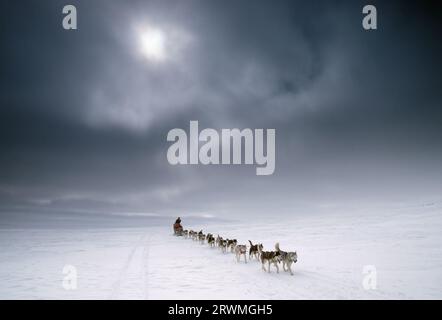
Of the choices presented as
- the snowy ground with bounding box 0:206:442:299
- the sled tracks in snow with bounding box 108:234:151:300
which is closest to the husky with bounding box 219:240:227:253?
the snowy ground with bounding box 0:206:442:299

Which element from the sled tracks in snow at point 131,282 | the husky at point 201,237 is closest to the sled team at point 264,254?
the husky at point 201,237

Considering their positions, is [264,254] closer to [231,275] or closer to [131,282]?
[231,275]

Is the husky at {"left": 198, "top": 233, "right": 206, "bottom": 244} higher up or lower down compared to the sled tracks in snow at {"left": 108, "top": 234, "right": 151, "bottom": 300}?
lower down

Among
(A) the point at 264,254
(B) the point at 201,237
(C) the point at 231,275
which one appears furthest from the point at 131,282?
(B) the point at 201,237

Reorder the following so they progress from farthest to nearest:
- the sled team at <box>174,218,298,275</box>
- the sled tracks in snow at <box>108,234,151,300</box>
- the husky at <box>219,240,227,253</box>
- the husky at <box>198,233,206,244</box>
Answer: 1. the husky at <box>198,233,206,244</box>
2. the husky at <box>219,240,227,253</box>
3. the sled team at <box>174,218,298,275</box>
4. the sled tracks in snow at <box>108,234,151,300</box>

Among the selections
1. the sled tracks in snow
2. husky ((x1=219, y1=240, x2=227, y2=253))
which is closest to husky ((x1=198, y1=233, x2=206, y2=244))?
husky ((x1=219, y1=240, x2=227, y2=253))

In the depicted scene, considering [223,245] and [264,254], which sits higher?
[264,254]

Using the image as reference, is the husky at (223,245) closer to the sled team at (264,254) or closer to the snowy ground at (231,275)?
the sled team at (264,254)

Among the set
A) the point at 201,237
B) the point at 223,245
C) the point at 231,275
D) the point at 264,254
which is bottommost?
the point at 201,237

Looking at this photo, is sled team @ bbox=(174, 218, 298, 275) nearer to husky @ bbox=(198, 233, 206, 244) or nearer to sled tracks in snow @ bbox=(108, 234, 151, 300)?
husky @ bbox=(198, 233, 206, 244)

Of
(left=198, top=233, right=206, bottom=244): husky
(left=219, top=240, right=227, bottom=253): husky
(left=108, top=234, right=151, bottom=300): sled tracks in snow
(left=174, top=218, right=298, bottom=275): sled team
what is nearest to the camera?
(left=108, top=234, right=151, bottom=300): sled tracks in snow

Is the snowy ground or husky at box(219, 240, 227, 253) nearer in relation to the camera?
the snowy ground
